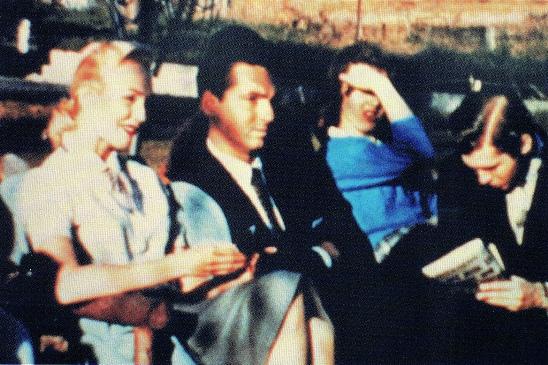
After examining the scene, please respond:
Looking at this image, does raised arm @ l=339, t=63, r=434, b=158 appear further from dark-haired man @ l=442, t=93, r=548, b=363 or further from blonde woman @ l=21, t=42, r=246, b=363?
blonde woman @ l=21, t=42, r=246, b=363

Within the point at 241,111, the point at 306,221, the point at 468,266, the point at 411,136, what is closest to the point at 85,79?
the point at 241,111

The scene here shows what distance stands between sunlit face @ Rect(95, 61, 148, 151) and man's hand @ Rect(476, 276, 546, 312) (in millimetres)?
1420

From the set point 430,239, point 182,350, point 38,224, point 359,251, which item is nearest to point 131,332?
point 182,350

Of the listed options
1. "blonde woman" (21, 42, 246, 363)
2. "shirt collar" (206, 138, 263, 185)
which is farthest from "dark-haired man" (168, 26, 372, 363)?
"blonde woman" (21, 42, 246, 363)

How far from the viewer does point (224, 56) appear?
216 cm

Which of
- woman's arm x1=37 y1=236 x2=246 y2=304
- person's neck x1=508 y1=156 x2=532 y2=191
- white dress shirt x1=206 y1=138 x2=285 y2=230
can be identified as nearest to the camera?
woman's arm x1=37 y1=236 x2=246 y2=304

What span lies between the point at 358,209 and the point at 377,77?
507 mm

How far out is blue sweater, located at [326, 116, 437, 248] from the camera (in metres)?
2.24

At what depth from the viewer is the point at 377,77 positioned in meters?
2.29

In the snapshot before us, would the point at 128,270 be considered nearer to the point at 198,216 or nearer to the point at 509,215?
the point at 198,216

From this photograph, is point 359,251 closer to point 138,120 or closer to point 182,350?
point 182,350

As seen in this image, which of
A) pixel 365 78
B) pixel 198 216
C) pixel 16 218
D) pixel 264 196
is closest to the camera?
pixel 16 218

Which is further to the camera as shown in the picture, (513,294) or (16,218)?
(513,294)

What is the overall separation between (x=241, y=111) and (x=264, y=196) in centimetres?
32
